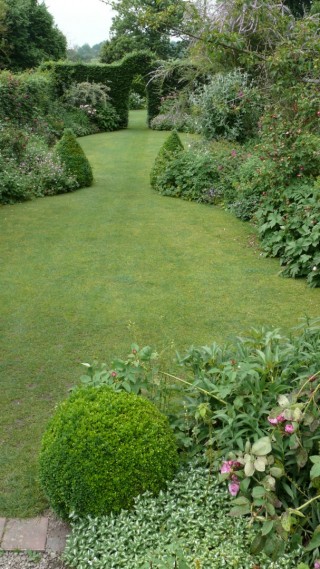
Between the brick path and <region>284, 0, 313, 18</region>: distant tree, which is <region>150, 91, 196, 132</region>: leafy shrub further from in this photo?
the brick path

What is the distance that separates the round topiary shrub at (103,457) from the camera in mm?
2580

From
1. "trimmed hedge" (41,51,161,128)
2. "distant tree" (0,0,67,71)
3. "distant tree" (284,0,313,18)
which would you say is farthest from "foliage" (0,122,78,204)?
"distant tree" (0,0,67,71)

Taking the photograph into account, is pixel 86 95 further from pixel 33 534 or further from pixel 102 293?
pixel 33 534

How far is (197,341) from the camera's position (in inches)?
192

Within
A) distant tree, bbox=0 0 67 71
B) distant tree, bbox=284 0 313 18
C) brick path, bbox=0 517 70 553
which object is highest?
distant tree, bbox=284 0 313 18

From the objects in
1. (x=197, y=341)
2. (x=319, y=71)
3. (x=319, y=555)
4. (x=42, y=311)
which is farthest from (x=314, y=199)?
(x=319, y=555)

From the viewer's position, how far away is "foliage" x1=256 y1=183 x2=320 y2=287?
646cm

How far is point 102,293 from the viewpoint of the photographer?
6027mm

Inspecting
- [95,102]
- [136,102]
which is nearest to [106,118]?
[95,102]

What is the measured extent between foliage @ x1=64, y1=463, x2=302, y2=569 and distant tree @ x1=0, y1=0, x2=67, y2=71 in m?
26.2

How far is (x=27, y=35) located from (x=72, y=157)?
63.0 feet

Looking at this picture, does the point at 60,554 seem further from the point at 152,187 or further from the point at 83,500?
the point at 152,187

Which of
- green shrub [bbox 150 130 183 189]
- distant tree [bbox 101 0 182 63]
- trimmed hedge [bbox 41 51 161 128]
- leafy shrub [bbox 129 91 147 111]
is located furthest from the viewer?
distant tree [bbox 101 0 182 63]

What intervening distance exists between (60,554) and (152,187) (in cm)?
996
